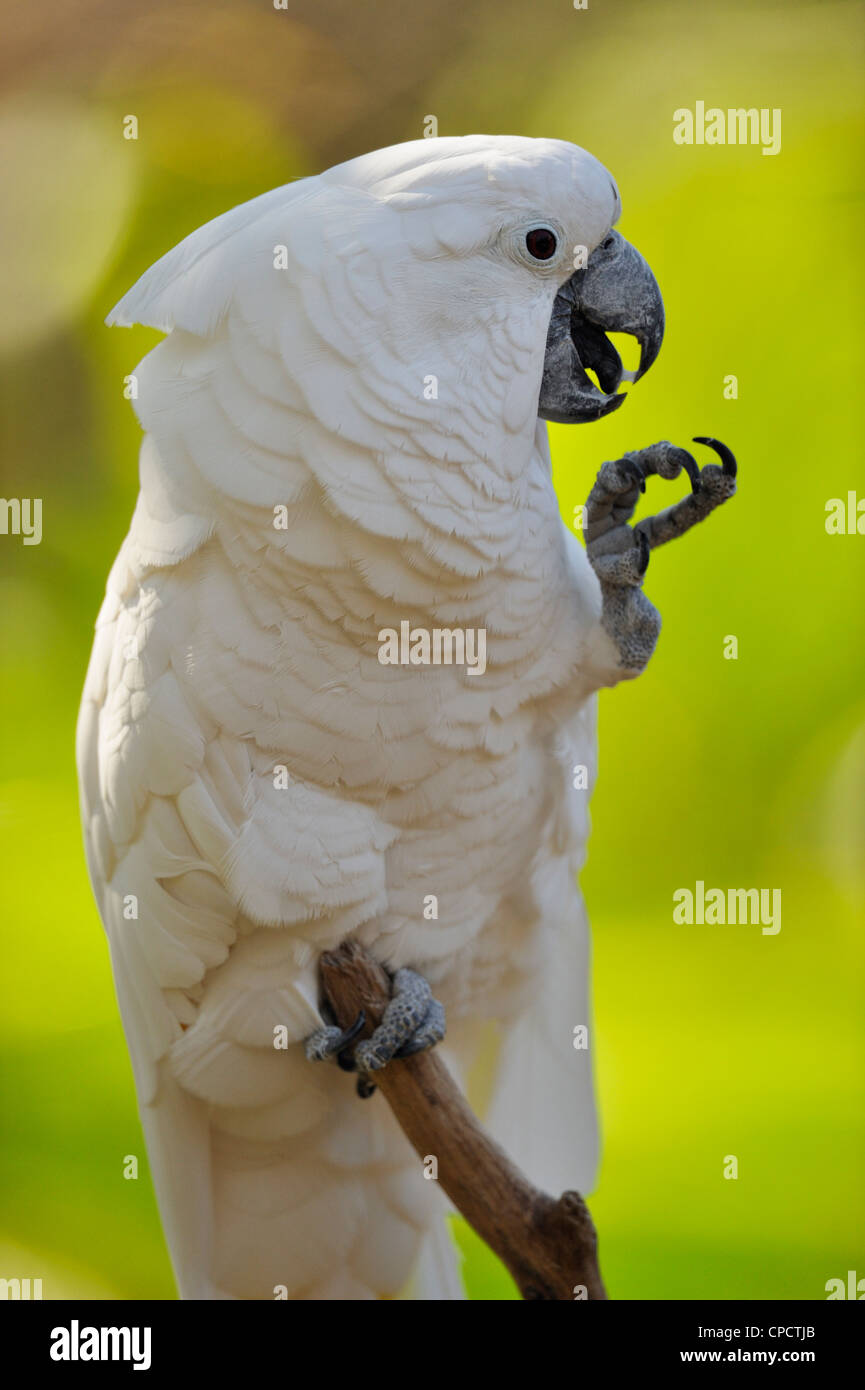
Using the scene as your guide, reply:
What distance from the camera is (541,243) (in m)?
1.48

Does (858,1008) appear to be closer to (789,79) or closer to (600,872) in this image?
(600,872)

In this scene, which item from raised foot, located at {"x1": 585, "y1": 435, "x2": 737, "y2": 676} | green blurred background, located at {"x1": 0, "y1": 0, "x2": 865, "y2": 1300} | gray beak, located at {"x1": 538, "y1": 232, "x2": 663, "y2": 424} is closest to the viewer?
gray beak, located at {"x1": 538, "y1": 232, "x2": 663, "y2": 424}

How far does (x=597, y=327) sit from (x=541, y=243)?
0.53 ft

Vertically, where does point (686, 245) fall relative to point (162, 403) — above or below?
above

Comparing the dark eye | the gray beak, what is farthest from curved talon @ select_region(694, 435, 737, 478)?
the dark eye

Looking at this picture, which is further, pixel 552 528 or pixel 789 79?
pixel 789 79

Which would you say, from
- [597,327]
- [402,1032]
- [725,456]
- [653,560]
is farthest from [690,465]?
[402,1032]

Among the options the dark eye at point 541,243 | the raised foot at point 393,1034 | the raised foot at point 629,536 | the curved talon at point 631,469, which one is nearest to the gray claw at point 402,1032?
the raised foot at point 393,1034

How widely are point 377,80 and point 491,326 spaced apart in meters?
0.89

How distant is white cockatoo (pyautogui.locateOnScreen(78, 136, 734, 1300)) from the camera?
145 cm

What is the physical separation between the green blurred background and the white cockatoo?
524 mm

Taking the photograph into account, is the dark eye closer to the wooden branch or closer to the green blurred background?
the green blurred background
